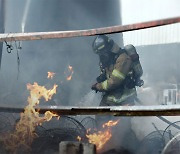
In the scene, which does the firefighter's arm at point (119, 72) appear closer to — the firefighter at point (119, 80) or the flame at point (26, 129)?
the firefighter at point (119, 80)

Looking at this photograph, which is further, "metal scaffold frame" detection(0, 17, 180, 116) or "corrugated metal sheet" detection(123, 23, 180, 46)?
"corrugated metal sheet" detection(123, 23, 180, 46)

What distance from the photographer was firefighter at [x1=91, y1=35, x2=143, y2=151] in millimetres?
7355

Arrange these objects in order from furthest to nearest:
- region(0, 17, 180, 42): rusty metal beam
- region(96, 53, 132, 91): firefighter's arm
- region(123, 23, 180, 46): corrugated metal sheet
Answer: region(123, 23, 180, 46): corrugated metal sheet
region(96, 53, 132, 91): firefighter's arm
region(0, 17, 180, 42): rusty metal beam

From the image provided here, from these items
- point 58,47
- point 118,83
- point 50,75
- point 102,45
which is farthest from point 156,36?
point 118,83

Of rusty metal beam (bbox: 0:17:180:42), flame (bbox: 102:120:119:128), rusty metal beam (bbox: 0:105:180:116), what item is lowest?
flame (bbox: 102:120:119:128)

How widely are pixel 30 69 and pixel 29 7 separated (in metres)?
2.75

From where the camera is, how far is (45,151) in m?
6.84

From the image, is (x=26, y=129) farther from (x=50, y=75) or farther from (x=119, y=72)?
(x=50, y=75)

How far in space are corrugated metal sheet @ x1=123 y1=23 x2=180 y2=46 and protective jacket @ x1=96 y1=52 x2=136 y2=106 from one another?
1042 cm

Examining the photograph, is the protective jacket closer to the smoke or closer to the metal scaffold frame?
the metal scaffold frame

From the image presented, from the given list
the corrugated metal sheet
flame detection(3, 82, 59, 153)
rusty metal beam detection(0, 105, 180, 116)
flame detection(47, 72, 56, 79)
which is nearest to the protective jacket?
rusty metal beam detection(0, 105, 180, 116)

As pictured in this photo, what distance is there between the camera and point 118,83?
7379 mm

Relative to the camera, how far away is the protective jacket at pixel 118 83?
7.31 m

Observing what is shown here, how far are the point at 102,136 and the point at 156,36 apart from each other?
14035mm
